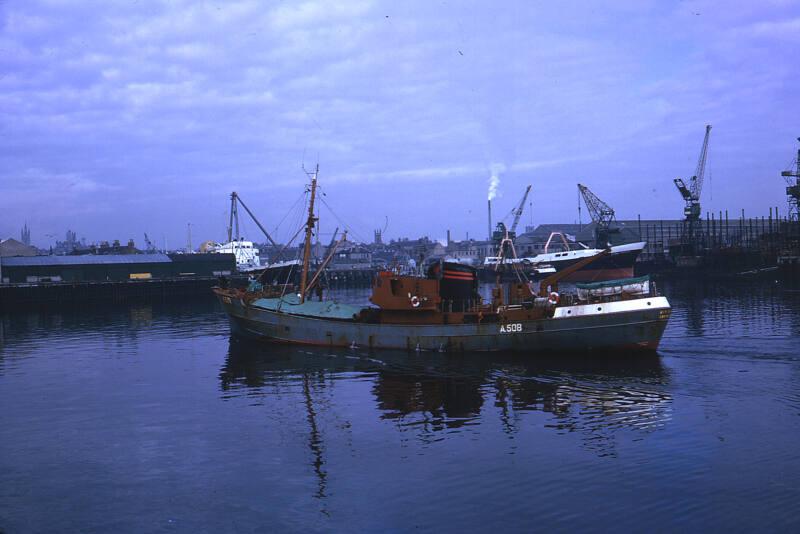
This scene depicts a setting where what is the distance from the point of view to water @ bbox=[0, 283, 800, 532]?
17.1 metres

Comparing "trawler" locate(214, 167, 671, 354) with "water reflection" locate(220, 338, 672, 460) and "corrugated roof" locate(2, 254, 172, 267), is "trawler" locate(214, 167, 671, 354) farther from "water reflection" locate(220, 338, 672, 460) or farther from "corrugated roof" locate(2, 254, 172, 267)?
"corrugated roof" locate(2, 254, 172, 267)

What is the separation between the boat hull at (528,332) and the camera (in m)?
37.8

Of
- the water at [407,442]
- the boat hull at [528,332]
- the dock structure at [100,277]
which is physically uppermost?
the dock structure at [100,277]

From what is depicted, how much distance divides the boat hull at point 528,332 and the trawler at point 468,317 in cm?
6

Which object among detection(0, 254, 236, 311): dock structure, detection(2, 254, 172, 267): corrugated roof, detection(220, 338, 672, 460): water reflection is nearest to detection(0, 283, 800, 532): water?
detection(220, 338, 672, 460): water reflection

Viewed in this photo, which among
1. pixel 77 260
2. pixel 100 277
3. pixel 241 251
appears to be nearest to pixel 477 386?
pixel 100 277

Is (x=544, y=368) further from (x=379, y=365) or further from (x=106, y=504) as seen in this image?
(x=106, y=504)

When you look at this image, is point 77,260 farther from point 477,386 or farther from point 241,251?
point 477,386

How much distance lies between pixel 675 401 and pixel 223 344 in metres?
35.5

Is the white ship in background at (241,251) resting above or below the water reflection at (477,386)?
above

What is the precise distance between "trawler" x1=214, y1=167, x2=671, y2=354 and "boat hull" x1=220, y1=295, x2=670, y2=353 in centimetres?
6

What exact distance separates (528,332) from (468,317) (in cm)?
423

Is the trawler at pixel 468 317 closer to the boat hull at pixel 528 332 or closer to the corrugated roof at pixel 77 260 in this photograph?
the boat hull at pixel 528 332

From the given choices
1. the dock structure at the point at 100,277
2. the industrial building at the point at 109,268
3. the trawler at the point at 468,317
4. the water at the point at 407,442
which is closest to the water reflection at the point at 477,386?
the water at the point at 407,442
